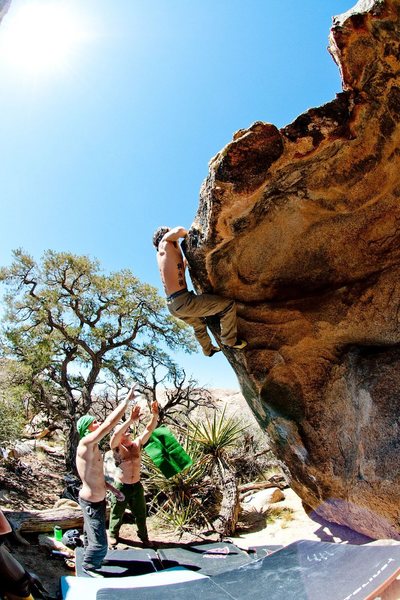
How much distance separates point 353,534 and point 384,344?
2.51 meters

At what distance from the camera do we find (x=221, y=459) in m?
9.29

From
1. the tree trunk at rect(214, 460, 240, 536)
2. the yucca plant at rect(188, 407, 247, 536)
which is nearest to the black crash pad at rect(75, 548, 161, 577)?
the tree trunk at rect(214, 460, 240, 536)

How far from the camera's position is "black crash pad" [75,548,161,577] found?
4.89m

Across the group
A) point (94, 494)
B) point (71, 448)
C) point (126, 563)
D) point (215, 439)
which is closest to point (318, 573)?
point (126, 563)

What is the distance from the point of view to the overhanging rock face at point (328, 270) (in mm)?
4113

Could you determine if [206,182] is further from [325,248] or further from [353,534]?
[353,534]

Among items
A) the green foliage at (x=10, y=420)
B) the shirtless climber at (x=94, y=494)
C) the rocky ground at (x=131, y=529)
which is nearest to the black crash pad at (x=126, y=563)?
the shirtless climber at (x=94, y=494)

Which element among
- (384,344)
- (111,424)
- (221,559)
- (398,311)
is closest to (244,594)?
(221,559)

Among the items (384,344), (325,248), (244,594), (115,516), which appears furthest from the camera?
(115,516)

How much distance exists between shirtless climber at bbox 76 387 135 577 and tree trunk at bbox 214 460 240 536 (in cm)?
320

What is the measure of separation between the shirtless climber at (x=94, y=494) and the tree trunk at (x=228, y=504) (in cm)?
320

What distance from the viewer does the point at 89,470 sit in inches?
203

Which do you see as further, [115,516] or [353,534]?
[115,516]

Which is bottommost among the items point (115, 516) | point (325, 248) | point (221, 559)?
point (221, 559)
